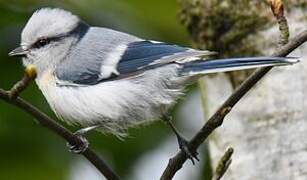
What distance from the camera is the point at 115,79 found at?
244 centimetres

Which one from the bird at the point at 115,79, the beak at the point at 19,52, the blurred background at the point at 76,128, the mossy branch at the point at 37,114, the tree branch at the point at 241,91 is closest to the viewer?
the mossy branch at the point at 37,114

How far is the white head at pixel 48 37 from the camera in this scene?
2617 millimetres

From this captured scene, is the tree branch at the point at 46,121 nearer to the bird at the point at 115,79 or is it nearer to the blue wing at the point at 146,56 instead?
the bird at the point at 115,79

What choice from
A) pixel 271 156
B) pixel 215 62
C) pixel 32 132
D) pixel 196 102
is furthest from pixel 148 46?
pixel 196 102

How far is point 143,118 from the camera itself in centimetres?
244

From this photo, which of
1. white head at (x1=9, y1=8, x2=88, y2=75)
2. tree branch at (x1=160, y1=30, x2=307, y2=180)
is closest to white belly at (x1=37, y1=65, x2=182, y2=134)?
white head at (x1=9, y1=8, x2=88, y2=75)

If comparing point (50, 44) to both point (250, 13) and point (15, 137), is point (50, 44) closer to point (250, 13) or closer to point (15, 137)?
point (15, 137)

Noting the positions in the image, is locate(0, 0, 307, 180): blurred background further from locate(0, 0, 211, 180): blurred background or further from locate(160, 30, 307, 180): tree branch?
locate(160, 30, 307, 180): tree branch

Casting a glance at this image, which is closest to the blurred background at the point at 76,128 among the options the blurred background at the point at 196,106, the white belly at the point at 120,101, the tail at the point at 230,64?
the blurred background at the point at 196,106

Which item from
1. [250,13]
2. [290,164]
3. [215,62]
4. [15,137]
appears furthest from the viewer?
[15,137]

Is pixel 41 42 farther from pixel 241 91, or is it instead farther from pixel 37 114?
pixel 241 91

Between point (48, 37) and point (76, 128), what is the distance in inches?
18.2

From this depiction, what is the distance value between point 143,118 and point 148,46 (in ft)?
0.77

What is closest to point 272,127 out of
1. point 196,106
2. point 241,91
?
point 241,91
